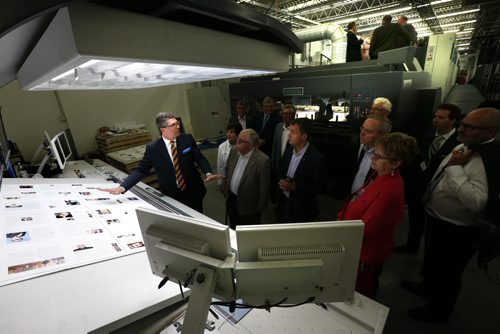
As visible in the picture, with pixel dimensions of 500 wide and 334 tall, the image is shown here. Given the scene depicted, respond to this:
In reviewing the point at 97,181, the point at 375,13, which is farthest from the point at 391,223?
the point at 375,13

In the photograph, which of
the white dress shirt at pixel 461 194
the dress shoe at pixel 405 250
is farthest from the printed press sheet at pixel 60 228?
the dress shoe at pixel 405 250

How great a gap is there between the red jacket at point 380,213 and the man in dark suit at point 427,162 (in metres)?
0.88

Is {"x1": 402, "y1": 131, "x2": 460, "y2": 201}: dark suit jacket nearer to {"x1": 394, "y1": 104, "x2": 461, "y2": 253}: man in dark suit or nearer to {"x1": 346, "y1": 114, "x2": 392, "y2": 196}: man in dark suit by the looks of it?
{"x1": 394, "y1": 104, "x2": 461, "y2": 253}: man in dark suit

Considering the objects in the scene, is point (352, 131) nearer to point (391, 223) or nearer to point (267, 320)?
point (391, 223)

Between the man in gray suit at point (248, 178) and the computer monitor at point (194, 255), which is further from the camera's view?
the man in gray suit at point (248, 178)

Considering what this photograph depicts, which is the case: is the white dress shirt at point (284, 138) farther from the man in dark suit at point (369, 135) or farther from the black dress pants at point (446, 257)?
the black dress pants at point (446, 257)

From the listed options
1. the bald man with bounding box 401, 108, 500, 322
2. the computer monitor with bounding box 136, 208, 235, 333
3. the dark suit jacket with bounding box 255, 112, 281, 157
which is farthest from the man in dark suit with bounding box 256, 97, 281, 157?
the computer monitor with bounding box 136, 208, 235, 333

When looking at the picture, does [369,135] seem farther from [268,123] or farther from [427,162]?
[268,123]

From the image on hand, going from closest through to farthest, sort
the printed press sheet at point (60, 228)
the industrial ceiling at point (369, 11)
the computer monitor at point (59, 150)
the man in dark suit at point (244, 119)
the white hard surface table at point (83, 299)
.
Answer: the white hard surface table at point (83, 299)
the printed press sheet at point (60, 228)
the computer monitor at point (59, 150)
the man in dark suit at point (244, 119)
the industrial ceiling at point (369, 11)

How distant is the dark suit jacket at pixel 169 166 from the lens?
2395 millimetres

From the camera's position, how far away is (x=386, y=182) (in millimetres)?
1438

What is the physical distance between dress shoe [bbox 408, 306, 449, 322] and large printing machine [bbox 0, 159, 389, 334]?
119cm

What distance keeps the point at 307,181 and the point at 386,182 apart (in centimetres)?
90

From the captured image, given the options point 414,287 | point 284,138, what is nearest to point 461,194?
point 414,287
